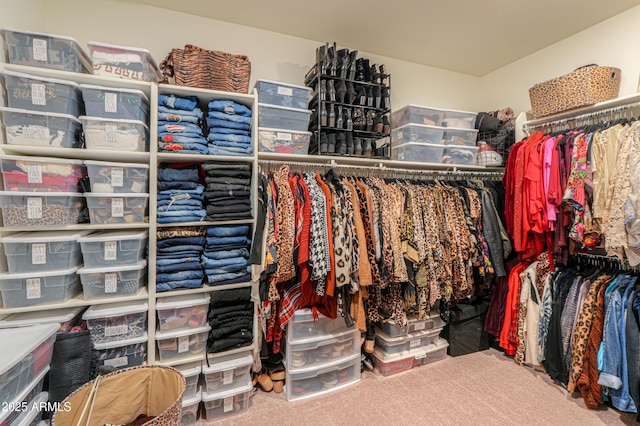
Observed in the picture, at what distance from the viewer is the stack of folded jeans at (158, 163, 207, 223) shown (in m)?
A: 1.69

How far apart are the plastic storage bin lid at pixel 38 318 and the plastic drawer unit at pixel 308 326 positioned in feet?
3.99

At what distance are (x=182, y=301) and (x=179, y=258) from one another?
25 centimetres

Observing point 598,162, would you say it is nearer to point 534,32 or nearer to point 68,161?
point 534,32

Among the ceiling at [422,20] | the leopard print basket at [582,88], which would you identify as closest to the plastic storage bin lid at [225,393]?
the ceiling at [422,20]

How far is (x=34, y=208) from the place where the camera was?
1406 mm

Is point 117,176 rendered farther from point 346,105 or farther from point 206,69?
point 346,105

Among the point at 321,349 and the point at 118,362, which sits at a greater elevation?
the point at 118,362

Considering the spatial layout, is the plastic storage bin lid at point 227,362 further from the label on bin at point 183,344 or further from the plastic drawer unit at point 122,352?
the plastic drawer unit at point 122,352

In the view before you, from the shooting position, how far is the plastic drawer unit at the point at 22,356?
1021 millimetres

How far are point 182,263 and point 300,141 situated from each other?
1.12 meters

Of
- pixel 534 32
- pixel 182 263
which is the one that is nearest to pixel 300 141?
pixel 182 263

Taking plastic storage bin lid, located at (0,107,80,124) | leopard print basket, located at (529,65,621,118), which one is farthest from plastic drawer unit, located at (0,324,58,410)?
leopard print basket, located at (529,65,621,118)

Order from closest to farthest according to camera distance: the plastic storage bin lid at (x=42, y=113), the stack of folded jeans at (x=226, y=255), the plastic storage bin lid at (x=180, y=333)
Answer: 1. the plastic storage bin lid at (x=42, y=113)
2. the plastic storage bin lid at (x=180, y=333)
3. the stack of folded jeans at (x=226, y=255)

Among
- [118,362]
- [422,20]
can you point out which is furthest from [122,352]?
[422,20]
